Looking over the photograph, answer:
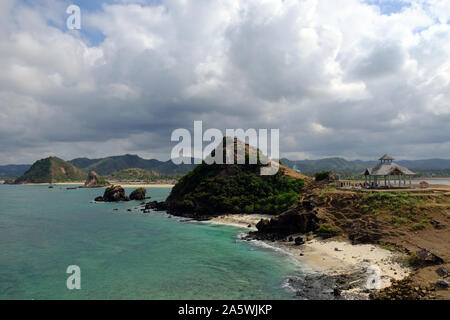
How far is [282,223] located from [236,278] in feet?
70.9

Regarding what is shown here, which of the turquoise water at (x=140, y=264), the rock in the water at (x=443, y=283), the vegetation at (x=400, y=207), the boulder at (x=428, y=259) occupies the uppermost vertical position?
the vegetation at (x=400, y=207)

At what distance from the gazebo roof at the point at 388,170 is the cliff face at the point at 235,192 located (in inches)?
721

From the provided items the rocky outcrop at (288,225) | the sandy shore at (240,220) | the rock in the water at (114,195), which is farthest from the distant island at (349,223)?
the rock in the water at (114,195)

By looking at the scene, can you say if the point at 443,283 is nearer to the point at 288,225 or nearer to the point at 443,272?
the point at 443,272

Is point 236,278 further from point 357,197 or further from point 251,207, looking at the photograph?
point 251,207

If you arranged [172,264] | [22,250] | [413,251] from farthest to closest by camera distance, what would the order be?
[22,250] < [172,264] < [413,251]

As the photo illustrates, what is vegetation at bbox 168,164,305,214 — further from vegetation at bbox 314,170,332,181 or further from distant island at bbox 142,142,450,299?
vegetation at bbox 314,170,332,181

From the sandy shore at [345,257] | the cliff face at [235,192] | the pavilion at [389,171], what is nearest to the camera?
the sandy shore at [345,257]

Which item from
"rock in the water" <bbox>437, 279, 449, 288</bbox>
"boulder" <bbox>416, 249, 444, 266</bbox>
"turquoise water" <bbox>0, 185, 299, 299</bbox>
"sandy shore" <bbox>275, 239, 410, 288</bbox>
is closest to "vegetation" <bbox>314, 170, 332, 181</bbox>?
"turquoise water" <bbox>0, 185, 299, 299</bbox>

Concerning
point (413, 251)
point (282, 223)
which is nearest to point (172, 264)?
point (282, 223)

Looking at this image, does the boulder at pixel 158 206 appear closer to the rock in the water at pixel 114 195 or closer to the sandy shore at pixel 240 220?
the sandy shore at pixel 240 220

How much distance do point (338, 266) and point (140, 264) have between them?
2424 centimetres

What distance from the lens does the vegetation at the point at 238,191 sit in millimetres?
70125
